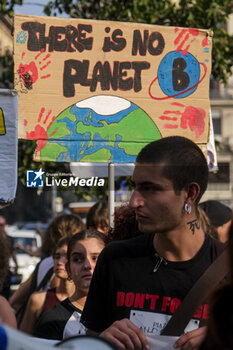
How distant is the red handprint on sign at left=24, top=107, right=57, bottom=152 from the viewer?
13.5ft

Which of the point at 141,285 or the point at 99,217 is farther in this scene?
the point at 99,217

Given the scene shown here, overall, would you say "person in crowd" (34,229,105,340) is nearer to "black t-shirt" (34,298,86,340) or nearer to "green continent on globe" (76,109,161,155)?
"black t-shirt" (34,298,86,340)

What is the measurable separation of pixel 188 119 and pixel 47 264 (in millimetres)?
1682

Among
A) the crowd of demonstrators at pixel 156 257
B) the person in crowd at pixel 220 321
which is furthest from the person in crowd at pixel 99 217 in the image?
the person in crowd at pixel 220 321

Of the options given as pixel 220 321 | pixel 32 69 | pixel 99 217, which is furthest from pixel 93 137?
pixel 220 321

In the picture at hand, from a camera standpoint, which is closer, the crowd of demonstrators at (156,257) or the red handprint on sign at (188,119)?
the crowd of demonstrators at (156,257)

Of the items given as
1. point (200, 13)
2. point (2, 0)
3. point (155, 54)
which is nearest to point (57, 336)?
point (155, 54)

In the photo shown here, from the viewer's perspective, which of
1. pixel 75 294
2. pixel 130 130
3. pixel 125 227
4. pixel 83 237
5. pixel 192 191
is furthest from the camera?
pixel 130 130

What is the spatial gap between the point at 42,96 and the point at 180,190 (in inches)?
69.4

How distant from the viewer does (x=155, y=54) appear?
4703 millimetres

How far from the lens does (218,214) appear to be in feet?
17.0

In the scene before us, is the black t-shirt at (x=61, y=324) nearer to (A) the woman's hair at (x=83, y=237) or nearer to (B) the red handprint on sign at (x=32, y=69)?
(A) the woman's hair at (x=83, y=237)

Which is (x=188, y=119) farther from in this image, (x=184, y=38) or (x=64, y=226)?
(x=64, y=226)

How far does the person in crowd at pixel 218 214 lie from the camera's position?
510 centimetres
